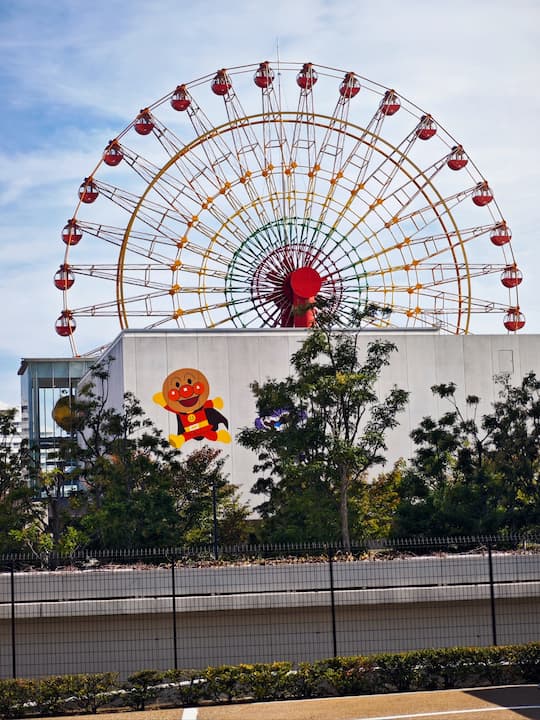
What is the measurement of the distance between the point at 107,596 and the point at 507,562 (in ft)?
25.1

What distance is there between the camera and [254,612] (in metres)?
22.0

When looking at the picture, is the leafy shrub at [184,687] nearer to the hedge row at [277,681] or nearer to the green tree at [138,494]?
the hedge row at [277,681]

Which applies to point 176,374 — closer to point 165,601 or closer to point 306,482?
point 306,482

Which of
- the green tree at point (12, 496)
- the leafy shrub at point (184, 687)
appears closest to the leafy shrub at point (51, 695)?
the leafy shrub at point (184, 687)

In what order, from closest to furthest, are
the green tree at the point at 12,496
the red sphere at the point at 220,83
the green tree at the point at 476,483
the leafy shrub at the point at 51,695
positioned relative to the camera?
the leafy shrub at the point at 51,695, the green tree at the point at 476,483, the green tree at the point at 12,496, the red sphere at the point at 220,83

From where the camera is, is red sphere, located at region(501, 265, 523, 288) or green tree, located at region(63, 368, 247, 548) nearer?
green tree, located at region(63, 368, 247, 548)

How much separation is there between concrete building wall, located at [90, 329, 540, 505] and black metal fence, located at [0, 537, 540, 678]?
77.9 feet

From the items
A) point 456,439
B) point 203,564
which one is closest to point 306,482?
point 456,439

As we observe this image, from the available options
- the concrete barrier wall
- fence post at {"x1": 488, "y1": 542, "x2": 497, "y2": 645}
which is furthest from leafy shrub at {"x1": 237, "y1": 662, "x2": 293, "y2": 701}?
fence post at {"x1": 488, "y1": 542, "x2": 497, "y2": 645}

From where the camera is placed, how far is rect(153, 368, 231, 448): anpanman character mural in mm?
46781

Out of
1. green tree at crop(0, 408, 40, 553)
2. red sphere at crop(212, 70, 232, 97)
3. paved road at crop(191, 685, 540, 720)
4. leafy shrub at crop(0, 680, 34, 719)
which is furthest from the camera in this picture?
red sphere at crop(212, 70, 232, 97)

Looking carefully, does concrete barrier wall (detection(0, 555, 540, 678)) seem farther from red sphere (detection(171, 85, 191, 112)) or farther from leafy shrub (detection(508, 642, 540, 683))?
red sphere (detection(171, 85, 191, 112))

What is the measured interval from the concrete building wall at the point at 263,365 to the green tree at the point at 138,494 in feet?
18.3

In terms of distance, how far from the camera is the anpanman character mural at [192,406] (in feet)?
153
